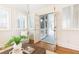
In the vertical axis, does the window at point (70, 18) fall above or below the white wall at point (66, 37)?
above

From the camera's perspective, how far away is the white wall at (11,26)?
117 centimetres

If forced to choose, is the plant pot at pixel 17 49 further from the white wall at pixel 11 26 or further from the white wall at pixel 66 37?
the white wall at pixel 66 37

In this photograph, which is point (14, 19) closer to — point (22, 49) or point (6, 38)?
point (6, 38)

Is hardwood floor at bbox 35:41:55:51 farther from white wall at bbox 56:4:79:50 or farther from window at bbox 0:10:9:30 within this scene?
window at bbox 0:10:9:30

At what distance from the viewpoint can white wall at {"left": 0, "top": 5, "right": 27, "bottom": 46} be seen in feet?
3.85

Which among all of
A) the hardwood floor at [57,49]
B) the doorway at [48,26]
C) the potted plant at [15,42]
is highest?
the doorway at [48,26]

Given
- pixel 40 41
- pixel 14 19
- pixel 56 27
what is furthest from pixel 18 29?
pixel 56 27

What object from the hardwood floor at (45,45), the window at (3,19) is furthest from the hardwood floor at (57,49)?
the window at (3,19)

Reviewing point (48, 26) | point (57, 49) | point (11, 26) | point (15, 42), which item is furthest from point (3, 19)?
point (57, 49)

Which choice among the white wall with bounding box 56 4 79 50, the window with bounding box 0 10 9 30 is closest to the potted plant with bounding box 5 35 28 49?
the window with bounding box 0 10 9 30

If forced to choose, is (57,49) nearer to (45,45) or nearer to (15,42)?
(45,45)

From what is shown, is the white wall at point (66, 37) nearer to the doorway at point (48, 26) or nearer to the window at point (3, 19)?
the doorway at point (48, 26)

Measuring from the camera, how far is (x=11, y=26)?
1206mm
